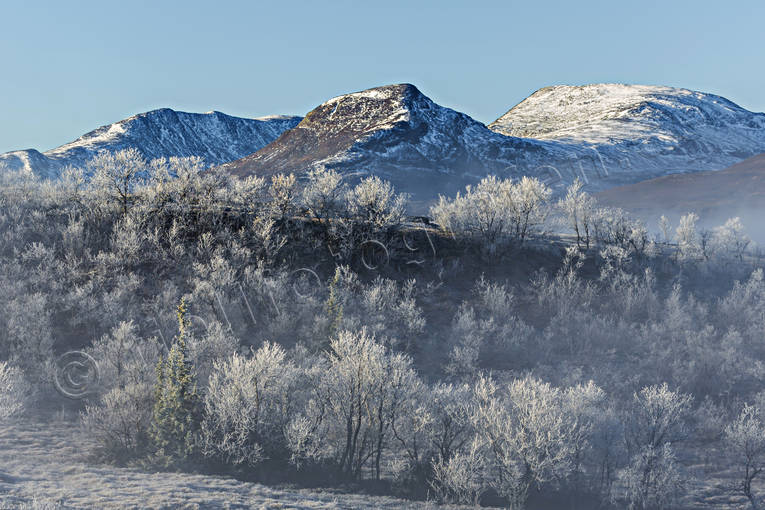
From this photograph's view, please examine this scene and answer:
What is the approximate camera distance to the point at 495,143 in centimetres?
12244

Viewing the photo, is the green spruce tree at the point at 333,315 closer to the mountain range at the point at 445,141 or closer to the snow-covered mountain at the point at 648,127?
the mountain range at the point at 445,141

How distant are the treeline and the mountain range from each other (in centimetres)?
5859

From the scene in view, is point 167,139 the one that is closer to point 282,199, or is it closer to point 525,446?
point 282,199

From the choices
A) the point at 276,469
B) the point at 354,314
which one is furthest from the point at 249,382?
the point at 354,314

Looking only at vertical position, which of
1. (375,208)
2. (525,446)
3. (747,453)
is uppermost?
(375,208)

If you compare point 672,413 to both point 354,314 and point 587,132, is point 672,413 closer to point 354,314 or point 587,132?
point 354,314

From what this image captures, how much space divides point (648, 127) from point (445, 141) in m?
75.1

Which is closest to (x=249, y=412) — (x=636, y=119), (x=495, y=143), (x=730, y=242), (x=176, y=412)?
(x=176, y=412)

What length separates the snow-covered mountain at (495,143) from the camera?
4161 inches

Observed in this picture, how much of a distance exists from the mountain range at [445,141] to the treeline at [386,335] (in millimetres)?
58592

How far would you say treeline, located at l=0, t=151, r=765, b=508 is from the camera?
54.7 ft

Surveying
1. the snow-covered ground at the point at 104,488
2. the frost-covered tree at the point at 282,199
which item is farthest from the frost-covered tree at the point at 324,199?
the snow-covered ground at the point at 104,488

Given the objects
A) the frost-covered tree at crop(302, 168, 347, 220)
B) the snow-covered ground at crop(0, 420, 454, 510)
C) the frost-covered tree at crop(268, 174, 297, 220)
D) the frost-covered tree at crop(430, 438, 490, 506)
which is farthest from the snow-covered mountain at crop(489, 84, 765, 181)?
the snow-covered ground at crop(0, 420, 454, 510)

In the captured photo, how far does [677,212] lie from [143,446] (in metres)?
104
